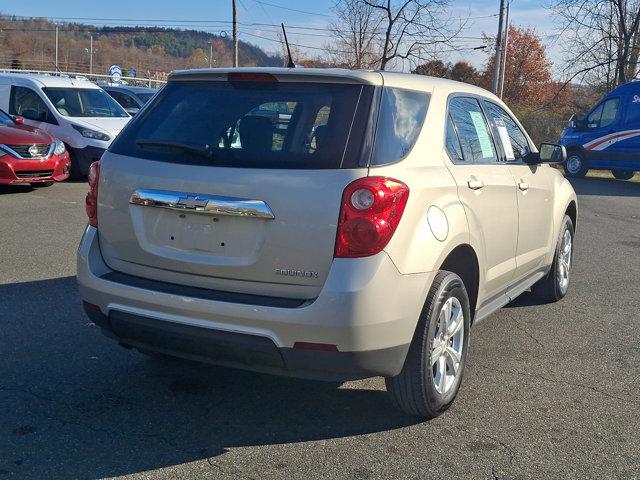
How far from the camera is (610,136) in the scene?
19188 mm

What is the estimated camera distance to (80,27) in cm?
7575

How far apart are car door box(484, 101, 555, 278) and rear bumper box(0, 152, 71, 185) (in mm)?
8192

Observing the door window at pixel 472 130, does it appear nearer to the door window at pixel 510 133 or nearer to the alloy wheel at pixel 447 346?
the door window at pixel 510 133

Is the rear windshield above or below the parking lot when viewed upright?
above

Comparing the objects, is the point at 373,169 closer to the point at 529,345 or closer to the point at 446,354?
the point at 446,354

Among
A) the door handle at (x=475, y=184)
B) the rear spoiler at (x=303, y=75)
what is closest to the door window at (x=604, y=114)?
the door handle at (x=475, y=184)

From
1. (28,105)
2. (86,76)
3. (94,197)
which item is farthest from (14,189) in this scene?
(86,76)

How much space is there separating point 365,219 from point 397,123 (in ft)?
2.10

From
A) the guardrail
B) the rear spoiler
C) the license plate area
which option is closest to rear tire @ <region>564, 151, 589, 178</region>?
the guardrail

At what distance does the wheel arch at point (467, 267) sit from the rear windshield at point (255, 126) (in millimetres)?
979

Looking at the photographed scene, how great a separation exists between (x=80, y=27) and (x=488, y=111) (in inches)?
3119

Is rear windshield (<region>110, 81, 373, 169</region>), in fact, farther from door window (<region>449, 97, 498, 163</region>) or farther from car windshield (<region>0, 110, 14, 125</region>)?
car windshield (<region>0, 110, 14, 125</region>)

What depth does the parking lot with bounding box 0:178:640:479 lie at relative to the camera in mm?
3191

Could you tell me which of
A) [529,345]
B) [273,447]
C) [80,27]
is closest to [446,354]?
[273,447]
